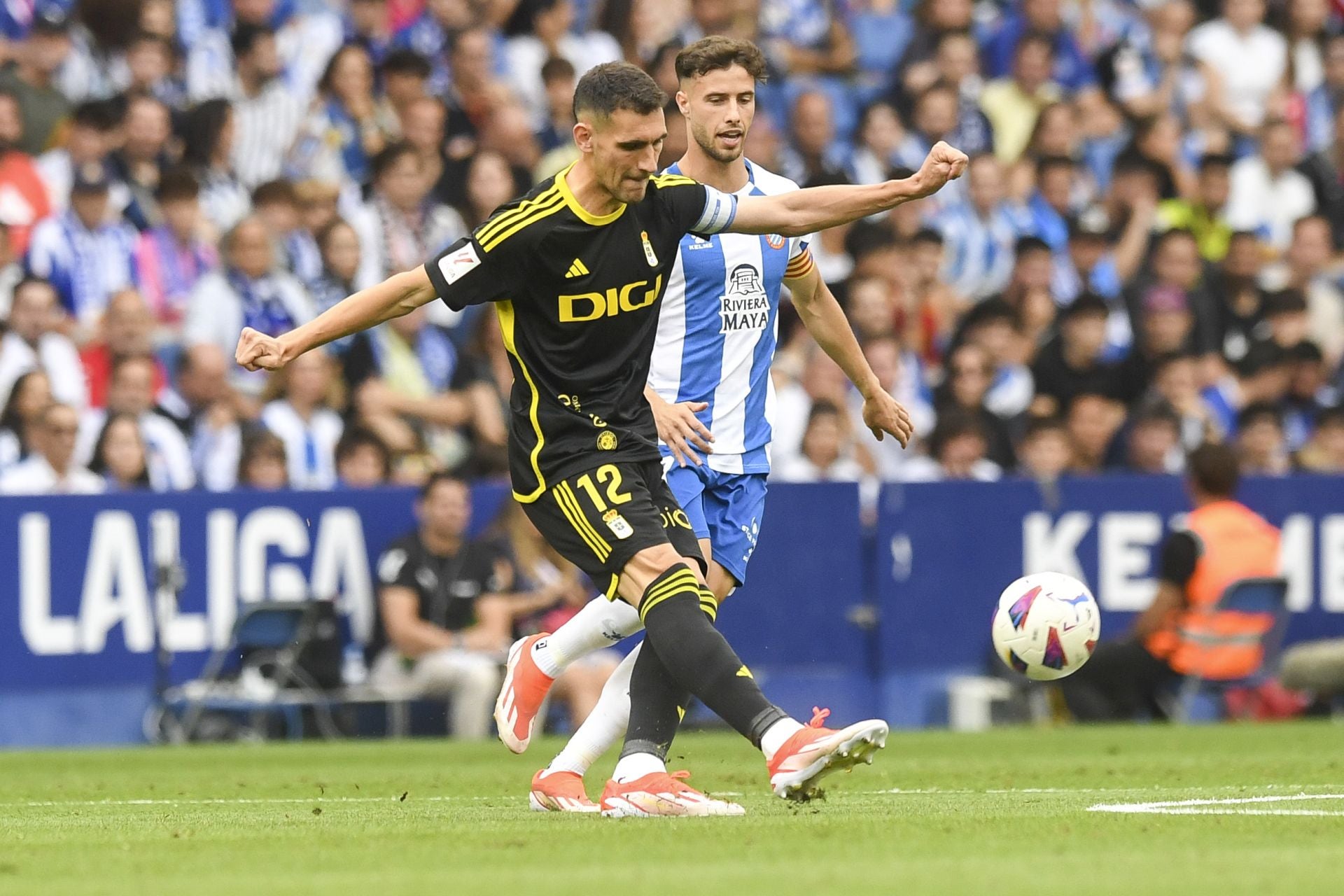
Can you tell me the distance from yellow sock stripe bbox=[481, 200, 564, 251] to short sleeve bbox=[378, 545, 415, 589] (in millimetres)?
6484

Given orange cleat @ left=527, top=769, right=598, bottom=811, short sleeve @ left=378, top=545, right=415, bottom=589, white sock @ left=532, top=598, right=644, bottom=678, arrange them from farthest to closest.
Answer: short sleeve @ left=378, top=545, right=415, bottom=589
white sock @ left=532, top=598, right=644, bottom=678
orange cleat @ left=527, top=769, right=598, bottom=811

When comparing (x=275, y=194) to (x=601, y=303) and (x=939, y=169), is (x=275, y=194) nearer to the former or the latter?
(x=601, y=303)

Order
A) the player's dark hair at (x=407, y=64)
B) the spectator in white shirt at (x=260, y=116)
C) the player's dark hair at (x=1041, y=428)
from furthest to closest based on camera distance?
the player's dark hair at (x=407, y=64), the spectator in white shirt at (x=260, y=116), the player's dark hair at (x=1041, y=428)

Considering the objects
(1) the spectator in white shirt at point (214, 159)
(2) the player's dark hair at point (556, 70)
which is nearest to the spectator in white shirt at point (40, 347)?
(1) the spectator in white shirt at point (214, 159)

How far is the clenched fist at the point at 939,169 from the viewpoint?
7.06m

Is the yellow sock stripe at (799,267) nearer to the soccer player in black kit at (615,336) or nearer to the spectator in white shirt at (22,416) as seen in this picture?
the soccer player in black kit at (615,336)

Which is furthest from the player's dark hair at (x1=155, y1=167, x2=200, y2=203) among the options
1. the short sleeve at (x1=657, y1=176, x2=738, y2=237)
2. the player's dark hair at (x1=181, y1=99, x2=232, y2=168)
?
the short sleeve at (x1=657, y1=176, x2=738, y2=237)

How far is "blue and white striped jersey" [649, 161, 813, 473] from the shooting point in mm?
8227

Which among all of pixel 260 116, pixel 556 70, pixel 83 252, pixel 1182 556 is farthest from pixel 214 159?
pixel 1182 556

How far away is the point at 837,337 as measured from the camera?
332 inches

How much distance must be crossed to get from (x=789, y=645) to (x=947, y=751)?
93.2 inches

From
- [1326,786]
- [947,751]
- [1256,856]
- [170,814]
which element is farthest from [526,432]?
[947,751]

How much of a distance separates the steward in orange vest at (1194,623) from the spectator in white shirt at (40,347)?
21.1 feet

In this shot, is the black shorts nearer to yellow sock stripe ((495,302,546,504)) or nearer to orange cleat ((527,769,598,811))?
yellow sock stripe ((495,302,546,504))
